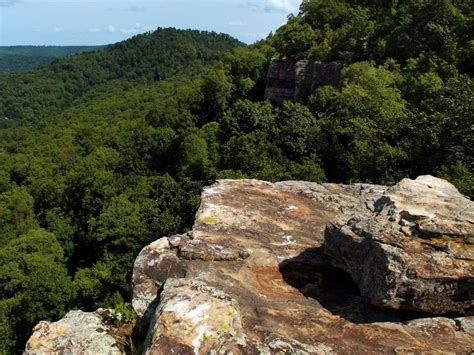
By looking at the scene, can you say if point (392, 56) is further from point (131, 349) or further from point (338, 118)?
point (131, 349)

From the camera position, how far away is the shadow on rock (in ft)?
28.4

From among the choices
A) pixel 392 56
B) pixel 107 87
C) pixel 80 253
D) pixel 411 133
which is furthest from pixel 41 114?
pixel 411 133

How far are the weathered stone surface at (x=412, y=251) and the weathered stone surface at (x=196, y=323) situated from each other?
289cm

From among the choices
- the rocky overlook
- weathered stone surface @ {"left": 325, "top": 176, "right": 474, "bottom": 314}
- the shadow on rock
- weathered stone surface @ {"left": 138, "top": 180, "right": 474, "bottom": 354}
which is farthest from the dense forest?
weathered stone surface @ {"left": 325, "top": 176, "right": 474, "bottom": 314}

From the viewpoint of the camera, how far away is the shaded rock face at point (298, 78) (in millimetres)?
47406

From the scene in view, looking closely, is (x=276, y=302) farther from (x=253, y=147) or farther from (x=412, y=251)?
(x=253, y=147)

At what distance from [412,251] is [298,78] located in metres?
44.9

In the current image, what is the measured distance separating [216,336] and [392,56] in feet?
141

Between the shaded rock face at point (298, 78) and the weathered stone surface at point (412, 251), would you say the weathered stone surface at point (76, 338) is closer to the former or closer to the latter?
the weathered stone surface at point (412, 251)

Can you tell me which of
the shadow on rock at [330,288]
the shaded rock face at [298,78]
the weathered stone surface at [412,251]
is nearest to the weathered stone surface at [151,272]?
the shadow on rock at [330,288]

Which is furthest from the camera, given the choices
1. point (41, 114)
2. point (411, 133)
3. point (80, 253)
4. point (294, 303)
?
point (41, 114)

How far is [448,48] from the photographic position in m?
36.8

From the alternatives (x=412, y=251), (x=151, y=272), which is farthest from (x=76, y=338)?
(x=412, y=251)

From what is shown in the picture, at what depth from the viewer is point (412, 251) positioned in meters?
8.53
